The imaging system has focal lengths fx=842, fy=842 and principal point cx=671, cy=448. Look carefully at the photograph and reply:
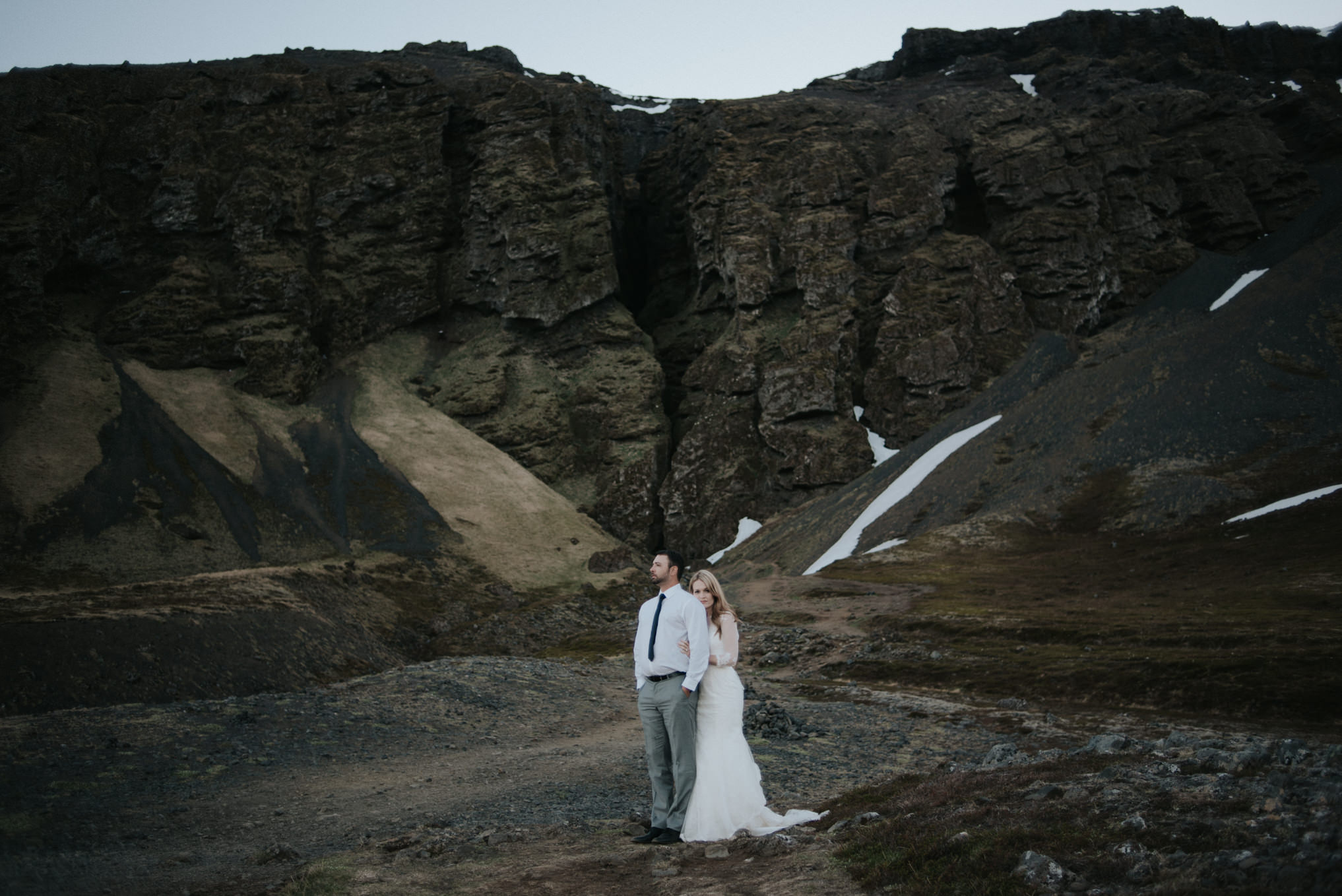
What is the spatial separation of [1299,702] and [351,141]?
11221 centimetres

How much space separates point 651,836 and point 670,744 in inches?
45.5

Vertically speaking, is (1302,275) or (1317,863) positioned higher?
(1302,275)

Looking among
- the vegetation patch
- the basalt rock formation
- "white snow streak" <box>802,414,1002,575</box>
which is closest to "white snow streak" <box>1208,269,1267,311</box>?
the basalt rock formation

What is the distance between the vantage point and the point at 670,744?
1080 centimetres

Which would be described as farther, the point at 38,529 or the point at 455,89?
the point at 455,89

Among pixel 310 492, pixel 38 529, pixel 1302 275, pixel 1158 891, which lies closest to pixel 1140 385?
pixel 1302 275

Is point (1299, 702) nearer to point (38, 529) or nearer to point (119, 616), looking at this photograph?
point (119, 616)

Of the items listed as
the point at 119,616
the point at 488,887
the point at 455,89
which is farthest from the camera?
the point at 455,89

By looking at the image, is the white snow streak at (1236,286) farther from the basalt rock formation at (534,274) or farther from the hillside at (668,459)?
the basalt rock formation at (534,274)

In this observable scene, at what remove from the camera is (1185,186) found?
372ft

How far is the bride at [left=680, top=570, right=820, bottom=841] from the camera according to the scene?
10.4 metres

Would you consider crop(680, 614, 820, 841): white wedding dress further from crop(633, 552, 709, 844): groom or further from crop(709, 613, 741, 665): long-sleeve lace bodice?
crop(633, 552, 709, 844): groom

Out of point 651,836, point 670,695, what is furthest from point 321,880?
point 670,695

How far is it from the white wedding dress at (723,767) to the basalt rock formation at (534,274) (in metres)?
65.7
